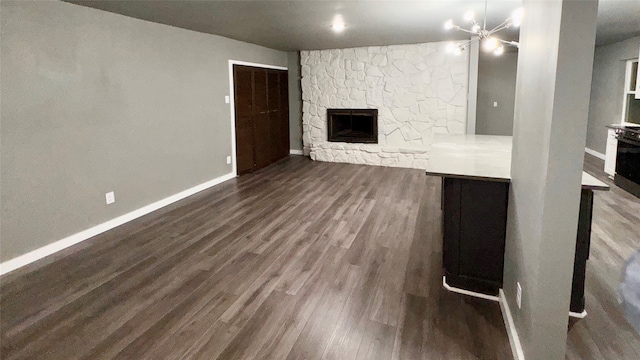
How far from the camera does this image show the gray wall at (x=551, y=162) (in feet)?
4.70

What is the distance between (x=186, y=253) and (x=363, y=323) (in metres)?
1.82

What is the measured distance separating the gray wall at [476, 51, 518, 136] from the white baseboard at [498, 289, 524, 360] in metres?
6.69

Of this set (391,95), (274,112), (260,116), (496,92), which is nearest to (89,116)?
(260,116)

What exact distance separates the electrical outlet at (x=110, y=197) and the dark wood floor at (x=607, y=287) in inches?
163

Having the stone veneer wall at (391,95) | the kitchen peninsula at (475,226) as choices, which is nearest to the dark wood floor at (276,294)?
the kitchen peninsula at (475,226)

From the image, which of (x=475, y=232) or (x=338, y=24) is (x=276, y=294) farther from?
(x=338, y=24)

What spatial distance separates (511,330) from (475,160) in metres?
1.32

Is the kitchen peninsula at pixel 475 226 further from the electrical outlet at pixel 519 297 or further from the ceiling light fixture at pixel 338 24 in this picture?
the ceiling light fixture at pixel 338 24

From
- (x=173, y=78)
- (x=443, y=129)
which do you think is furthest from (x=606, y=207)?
(x=173, y=78)

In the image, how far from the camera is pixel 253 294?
2.71 meters

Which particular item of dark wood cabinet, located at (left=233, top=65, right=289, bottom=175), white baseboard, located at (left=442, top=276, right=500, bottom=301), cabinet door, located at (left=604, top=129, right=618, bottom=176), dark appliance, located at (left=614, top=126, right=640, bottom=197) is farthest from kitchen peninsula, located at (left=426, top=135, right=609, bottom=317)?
Answer: dark wood cabinet, located at (left=233, top=65, right=289, bottom=175)

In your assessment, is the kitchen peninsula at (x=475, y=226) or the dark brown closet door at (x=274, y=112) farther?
the dark brown closet door at (x=274, y=112)

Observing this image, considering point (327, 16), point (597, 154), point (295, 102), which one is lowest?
point (597, 154)

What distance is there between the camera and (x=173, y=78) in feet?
16.0
